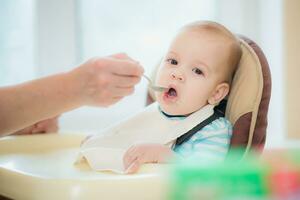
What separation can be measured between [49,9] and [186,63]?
3.29 feet

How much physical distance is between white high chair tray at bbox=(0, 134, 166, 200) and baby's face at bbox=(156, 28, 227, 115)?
243mm

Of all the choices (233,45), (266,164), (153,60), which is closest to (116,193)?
(266,164)

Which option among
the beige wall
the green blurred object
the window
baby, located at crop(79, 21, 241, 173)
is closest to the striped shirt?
baby, located at crop(79, 21, 241, 173)

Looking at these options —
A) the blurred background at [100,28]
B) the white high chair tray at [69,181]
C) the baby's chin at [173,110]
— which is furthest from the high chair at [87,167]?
the blurred background at [100,28]

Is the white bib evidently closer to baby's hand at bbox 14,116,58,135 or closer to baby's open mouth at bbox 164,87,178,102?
baby's open mouth at bbox 164,87,178,102

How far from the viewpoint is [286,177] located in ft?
1.40

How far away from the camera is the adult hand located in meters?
0.79

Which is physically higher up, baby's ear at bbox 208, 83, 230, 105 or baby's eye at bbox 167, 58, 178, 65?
baby's eye at bbox 167, 58, 178, 65

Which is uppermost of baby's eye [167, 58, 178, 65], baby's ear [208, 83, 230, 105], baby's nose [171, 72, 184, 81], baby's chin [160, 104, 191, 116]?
baby's eye [167, 58, 178, 65]

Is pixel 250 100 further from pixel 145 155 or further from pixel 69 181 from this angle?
pixel 69 181

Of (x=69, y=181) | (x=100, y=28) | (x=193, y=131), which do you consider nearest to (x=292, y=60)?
(x=100, y=28)

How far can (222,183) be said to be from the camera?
0.44m

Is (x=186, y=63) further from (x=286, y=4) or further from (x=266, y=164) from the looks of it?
(x=286, y=4)

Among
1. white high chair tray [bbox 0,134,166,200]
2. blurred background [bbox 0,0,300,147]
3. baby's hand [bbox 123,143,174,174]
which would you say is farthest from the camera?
blurred background [bbox 0,0,300,147]
